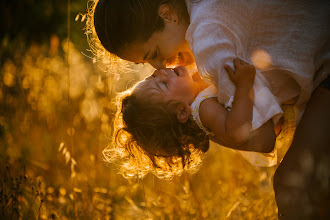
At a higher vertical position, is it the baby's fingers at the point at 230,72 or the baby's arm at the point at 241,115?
the baby's fingers at the point at 230,72

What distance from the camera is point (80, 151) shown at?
2781 millimetres

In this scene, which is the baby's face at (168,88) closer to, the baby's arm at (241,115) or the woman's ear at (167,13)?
the woman's ear at (167,13)

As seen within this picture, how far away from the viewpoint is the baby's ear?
1983 millimetres

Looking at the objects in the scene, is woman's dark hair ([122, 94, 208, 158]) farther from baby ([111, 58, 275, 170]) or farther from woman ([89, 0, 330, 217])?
woman ([89, 0, 330, 217])

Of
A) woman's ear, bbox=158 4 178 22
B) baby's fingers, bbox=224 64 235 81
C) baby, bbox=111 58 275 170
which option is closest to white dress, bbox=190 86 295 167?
baby, bbox=111 58 275 170

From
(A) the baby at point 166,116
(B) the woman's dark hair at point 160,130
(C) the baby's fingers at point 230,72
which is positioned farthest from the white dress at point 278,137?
(C) the baby's fingers at point 230,72

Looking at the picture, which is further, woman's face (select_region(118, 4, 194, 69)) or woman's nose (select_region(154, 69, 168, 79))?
woman's nose (select_region(154, 69, 168, 79))

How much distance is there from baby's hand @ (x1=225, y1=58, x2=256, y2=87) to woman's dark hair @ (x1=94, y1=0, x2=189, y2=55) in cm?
54

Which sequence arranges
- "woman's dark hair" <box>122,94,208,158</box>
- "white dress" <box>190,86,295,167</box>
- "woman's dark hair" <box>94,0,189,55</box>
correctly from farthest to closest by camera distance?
1. "woman's dark hair" <box>122,94,208,158</box>
2. "woman's dark hair" <box>94,0,189,55</box>
3. "white dress" <box>190,86,295,167</box>

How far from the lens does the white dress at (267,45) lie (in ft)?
5.20

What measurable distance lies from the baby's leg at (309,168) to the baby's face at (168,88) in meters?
0.62

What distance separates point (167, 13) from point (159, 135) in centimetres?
61

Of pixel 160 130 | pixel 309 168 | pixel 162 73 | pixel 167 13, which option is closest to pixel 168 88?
pixel 162 73

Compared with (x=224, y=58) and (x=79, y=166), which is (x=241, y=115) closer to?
(x=224, y=58)
